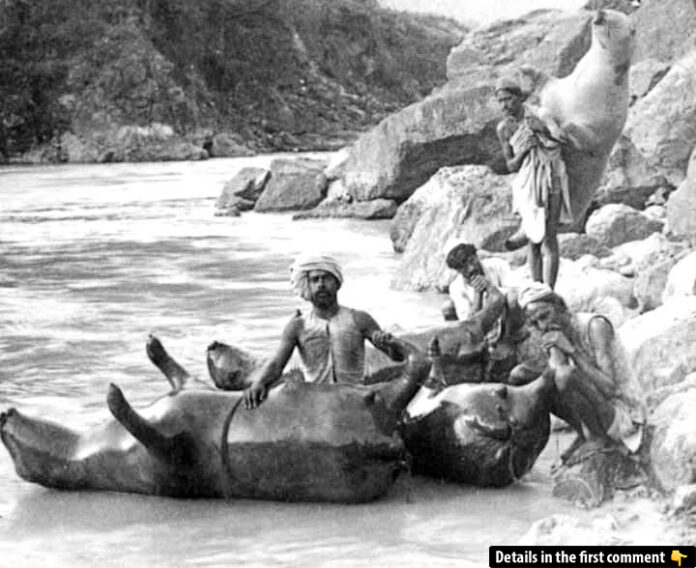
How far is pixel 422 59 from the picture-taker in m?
71.8

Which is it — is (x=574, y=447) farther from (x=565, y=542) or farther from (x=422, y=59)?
(x=422, y=59)

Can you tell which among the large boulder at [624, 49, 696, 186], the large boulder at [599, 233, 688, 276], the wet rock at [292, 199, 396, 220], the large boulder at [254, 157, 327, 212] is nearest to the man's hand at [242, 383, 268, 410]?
the large boulder at [599, 233, 688, 276]

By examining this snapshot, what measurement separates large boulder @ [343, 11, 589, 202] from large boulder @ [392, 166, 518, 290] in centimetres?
448

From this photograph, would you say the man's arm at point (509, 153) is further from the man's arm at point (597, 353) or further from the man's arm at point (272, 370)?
the man's arm at point (272, 370)

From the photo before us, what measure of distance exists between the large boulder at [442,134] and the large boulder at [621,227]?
578cm

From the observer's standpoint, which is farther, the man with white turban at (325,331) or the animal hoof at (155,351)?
the animal hoof at (155,351)

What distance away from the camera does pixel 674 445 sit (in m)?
5.83

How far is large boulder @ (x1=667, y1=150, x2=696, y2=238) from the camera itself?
12195 mm

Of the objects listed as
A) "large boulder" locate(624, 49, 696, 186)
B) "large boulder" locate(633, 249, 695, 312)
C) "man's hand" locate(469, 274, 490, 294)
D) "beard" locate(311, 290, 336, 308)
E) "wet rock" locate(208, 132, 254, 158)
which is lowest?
"wet rock" locate(208, 132, 254, 158)

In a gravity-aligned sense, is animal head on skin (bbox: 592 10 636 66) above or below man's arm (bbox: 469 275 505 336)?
above

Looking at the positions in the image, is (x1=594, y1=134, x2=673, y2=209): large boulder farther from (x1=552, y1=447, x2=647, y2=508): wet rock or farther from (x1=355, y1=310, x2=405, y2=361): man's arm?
(x1=552, y1=447, x2=647, y2=508): wet rock

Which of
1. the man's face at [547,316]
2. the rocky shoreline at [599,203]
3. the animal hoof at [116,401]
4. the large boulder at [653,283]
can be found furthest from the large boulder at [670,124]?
the animal hoof at [116,401]

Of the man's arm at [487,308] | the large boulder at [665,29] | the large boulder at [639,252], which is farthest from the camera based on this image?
the large boulder at [665,29]

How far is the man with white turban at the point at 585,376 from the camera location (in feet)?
20.1
